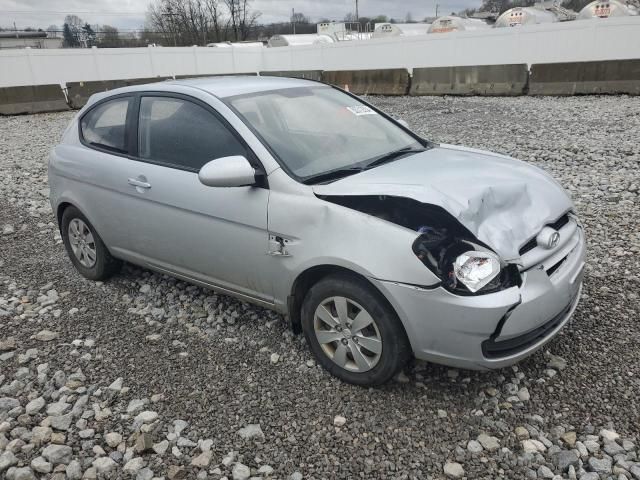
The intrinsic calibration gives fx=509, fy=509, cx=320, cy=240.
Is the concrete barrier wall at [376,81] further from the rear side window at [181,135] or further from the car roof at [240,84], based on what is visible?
the rear side window at [181,135]

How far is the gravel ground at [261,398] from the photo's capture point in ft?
8.19

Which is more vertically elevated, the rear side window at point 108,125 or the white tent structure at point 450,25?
the white tent structure at point 450,25

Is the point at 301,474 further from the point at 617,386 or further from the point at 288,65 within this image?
the point at 288,65

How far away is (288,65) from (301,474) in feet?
92.6

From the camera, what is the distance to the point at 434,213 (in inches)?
104

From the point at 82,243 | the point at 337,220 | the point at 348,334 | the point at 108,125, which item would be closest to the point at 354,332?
the point at 348,334

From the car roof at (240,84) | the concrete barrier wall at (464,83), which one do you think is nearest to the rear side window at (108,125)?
the car roof at (240,84)

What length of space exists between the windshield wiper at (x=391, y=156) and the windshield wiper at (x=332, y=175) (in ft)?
0.34

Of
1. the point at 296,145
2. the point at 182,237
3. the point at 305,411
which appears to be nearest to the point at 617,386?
the point at 305,411

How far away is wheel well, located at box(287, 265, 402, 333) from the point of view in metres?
2.78

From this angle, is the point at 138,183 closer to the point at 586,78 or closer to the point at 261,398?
the point at 261,398

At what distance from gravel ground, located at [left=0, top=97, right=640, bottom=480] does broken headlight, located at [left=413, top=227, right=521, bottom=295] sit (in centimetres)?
75

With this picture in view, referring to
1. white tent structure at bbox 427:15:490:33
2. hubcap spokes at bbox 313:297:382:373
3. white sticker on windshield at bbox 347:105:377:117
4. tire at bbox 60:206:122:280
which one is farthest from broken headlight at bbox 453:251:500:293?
white tent structure at bbox 427:15:490:33

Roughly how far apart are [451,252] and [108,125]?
10.2 ft
